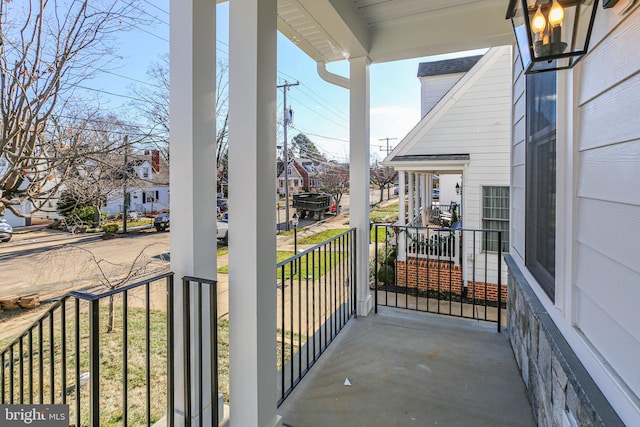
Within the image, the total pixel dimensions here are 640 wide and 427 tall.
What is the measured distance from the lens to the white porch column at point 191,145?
1.34 meters

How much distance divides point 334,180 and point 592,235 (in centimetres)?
1223

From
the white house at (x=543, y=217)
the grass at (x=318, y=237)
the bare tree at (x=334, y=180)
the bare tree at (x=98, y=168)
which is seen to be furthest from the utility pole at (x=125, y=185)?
the bare tree at (x=334, y=180)

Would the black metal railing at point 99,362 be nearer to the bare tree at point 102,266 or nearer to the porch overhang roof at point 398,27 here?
the bare tree at point 102,266

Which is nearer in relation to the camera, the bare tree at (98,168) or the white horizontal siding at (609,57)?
the white horizontal siding at (609,57)

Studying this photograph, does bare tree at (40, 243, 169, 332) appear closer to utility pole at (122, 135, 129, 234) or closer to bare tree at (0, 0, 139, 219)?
utility pole at (122, 135, 129, 234)

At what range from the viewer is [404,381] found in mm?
2154

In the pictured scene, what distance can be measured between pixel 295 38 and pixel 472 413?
325cm

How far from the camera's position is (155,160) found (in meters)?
3.56

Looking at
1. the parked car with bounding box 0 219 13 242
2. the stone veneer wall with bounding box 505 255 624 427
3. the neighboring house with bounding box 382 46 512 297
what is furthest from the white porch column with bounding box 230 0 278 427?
the neighboring house with bounding box 382 46 512 297

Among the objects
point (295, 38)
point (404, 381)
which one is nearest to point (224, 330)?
point (404, 381)

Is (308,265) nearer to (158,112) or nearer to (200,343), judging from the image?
(200,343)

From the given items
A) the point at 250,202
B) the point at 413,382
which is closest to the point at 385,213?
the point at 413,382

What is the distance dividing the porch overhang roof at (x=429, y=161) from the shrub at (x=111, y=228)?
15.7 feet

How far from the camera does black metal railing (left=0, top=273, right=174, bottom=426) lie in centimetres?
114
